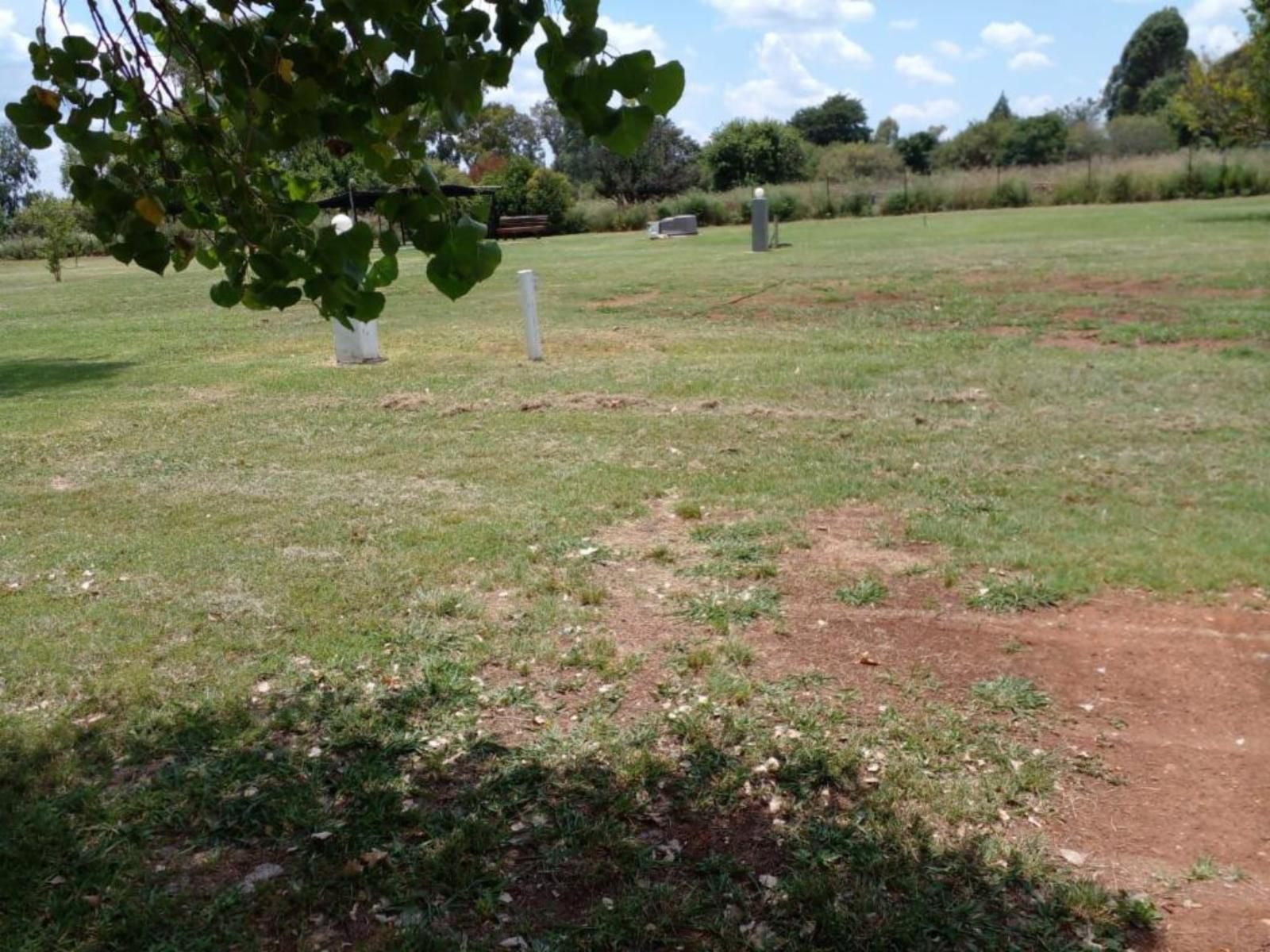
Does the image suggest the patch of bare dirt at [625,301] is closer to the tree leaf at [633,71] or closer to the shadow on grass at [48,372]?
the shadow on grass at [48,372]

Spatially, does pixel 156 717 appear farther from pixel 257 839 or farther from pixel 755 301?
pixel 755 301

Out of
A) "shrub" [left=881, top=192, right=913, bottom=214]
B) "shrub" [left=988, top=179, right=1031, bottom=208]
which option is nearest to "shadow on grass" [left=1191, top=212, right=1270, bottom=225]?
"shrub" [left=988, top=179, right=1031, bottom=208]

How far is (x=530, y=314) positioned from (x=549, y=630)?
817 centimetres

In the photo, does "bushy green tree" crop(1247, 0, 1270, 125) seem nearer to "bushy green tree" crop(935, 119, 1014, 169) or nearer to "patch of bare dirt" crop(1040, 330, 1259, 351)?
"patch of bare dirt" crop(1040, 330, 1259, 351)

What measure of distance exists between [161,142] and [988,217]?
3793 cm

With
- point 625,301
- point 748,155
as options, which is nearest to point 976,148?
point 748,155

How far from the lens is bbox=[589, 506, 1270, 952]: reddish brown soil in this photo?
3260 mm

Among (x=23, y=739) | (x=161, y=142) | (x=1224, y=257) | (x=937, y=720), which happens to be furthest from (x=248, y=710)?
(x=1224, y=257)

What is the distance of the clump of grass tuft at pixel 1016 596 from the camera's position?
510cm

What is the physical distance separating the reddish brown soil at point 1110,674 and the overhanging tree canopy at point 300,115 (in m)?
2.14

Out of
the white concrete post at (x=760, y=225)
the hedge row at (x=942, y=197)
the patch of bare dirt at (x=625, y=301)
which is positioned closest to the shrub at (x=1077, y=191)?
the hedge row at (x=942, y=197)

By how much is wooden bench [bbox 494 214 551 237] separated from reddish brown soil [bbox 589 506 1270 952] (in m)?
41.8

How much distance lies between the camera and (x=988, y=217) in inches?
1486

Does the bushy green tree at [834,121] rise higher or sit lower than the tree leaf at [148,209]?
higher
